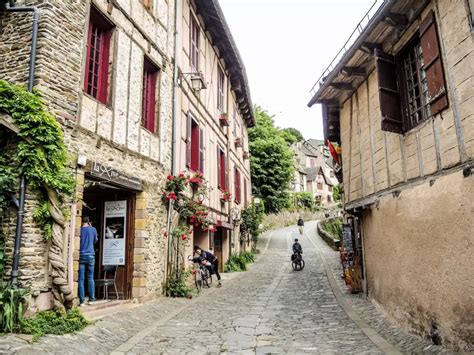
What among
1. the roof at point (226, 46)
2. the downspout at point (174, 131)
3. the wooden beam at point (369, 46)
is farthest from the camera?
the roof at point (226, 46)

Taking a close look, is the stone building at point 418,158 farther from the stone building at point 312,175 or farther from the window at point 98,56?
the stone building at point 312,175

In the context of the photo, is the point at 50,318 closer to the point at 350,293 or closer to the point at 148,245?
the point at 148,245

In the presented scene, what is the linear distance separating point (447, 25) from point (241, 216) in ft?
47.4

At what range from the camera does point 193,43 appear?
12398 mm

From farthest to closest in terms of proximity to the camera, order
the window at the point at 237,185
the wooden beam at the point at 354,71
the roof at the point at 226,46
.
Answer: the window at the point at 237,185, the roof at the point at 226,46, the wooden beam at the point at 354,71

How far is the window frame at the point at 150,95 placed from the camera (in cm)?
926

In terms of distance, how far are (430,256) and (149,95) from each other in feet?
23.0

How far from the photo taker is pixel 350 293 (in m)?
10.1

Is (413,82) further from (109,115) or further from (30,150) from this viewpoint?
(30,150)

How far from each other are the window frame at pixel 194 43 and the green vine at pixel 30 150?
6.96m

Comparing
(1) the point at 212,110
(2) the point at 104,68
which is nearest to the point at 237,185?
(1) the point at 212,110

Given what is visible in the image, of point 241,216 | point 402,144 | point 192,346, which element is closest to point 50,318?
point 192,346

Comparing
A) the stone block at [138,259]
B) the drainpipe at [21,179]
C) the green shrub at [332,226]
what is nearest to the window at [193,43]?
the drainpipe at [21,179]

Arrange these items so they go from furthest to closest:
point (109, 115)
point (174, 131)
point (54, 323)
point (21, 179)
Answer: point (174, 131)
point (109, 115)
point (21, 179)
point (54, 323)
